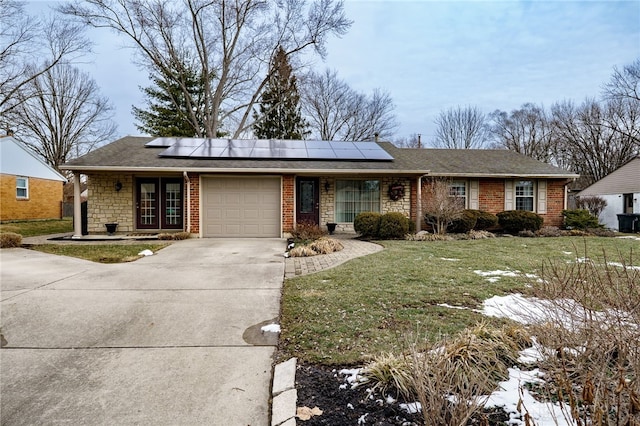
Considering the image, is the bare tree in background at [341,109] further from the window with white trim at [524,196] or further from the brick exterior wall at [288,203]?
the brick exterior wall at [288,203]

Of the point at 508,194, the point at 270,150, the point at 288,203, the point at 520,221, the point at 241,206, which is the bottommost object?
the point at 520,221

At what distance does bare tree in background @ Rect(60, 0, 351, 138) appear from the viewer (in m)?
18.6

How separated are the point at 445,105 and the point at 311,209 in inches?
1003

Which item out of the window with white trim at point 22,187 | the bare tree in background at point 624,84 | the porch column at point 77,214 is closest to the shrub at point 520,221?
the porch column at point 77,214

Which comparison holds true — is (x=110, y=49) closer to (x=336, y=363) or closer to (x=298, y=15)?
(x=298, y=15)

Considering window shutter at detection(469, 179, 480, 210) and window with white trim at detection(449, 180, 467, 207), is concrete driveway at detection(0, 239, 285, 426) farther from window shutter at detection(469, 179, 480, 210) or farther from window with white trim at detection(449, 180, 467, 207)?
window shutter at detection(469, 179, 480, 210)

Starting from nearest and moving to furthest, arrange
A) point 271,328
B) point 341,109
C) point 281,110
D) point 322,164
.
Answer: point 271,328, point 322,164, point 281,110, point 341,109

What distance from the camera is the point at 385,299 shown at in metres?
4.36

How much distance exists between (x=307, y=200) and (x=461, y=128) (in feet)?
83.4

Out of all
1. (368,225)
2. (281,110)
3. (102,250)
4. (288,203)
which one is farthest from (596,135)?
(102,250)

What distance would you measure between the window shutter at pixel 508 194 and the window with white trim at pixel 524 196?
30 centimetres

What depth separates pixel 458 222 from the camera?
12.1 m

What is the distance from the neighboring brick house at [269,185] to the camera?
11.5 m

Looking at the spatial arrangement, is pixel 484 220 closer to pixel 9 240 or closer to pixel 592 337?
pixel 592 337
